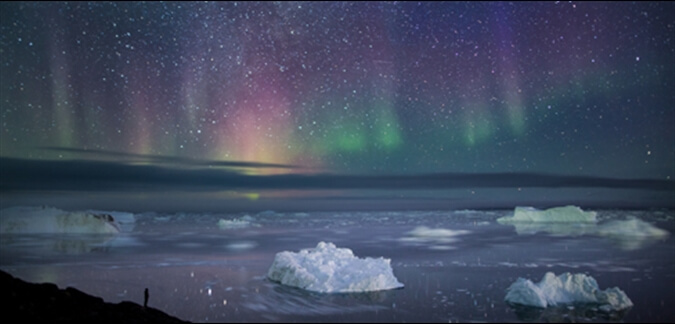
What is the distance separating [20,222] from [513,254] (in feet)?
135

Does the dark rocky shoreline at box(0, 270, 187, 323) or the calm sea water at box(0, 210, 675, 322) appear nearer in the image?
the dark rocky shoreline at box(0, 270, 187, 323)

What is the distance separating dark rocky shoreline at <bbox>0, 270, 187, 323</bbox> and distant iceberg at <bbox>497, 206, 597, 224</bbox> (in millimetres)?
56506

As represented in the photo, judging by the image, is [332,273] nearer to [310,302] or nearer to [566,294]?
[310,302]

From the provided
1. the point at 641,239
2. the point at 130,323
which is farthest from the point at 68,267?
the point at 641,239

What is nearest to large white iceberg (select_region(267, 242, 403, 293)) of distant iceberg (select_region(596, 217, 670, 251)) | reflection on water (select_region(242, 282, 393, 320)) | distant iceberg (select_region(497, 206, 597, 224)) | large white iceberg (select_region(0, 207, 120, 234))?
reflection on water (select_region(242, 282, 393, 320))

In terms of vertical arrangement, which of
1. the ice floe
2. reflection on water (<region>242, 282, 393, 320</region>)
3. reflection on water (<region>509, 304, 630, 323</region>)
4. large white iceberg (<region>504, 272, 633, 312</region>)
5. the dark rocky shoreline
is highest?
the dark rocky shoreline

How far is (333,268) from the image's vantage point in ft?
57.4

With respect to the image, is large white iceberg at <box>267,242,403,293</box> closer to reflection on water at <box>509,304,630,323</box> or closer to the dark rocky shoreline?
reflection on water at <box>509,304,630,323</box>

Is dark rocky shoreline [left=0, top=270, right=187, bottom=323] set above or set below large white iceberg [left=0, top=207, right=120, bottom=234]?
above

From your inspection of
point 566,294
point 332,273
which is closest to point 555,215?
point 566,294

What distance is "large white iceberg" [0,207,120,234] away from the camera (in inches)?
1749

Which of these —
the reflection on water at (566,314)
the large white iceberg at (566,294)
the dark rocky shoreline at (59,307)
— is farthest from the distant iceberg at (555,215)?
the dark rocky shoreline at (59,307)

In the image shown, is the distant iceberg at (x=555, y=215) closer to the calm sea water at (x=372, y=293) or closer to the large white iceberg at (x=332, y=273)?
the calm sea water at (x=372, y=293)

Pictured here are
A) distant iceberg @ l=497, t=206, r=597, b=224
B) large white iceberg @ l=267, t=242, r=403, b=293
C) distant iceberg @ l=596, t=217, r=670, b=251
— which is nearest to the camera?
large white iceberg @ l=267, t=242, r=403, b=293
